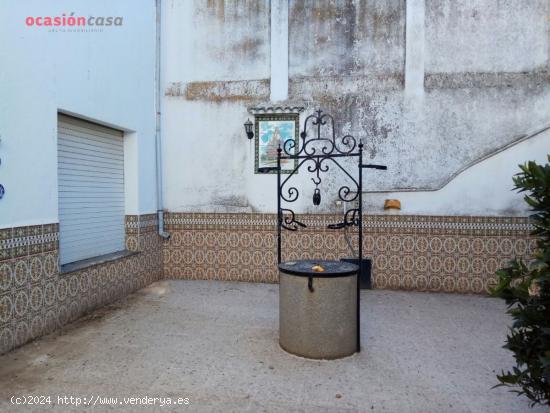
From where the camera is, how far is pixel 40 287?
14.9 feet

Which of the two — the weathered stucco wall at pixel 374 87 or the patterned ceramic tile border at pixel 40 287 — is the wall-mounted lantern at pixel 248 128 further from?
the patterned ceramic tile border at pixel 40 287

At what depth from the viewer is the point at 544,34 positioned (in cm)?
671

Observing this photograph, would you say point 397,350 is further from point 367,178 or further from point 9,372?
point 9,372

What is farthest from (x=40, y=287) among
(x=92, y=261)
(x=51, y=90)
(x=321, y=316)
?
(x=321, y=316)

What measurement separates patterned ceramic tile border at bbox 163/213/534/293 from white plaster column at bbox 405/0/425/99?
2.29 meters

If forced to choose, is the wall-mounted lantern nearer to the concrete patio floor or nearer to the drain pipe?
the drain pipe

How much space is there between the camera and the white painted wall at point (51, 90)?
13.6 ft

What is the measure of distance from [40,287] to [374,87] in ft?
19.6

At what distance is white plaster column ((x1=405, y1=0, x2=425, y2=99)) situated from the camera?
22.8 ft

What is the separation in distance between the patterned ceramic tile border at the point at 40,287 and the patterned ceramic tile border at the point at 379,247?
5.58 feet

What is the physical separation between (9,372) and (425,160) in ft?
21.3

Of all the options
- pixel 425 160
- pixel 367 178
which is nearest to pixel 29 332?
pixel 367 178

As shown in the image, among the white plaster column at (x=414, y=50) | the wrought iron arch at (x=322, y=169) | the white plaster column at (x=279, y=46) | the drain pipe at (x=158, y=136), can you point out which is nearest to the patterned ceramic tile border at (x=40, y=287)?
the drain pipe at (x=158, y=136)

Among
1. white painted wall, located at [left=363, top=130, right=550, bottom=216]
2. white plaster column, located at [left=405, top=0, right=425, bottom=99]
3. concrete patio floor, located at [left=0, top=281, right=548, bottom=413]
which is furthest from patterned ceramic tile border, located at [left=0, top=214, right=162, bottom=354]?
white plaster column, located at [left=405, top=0, right=425, bottom=99]
